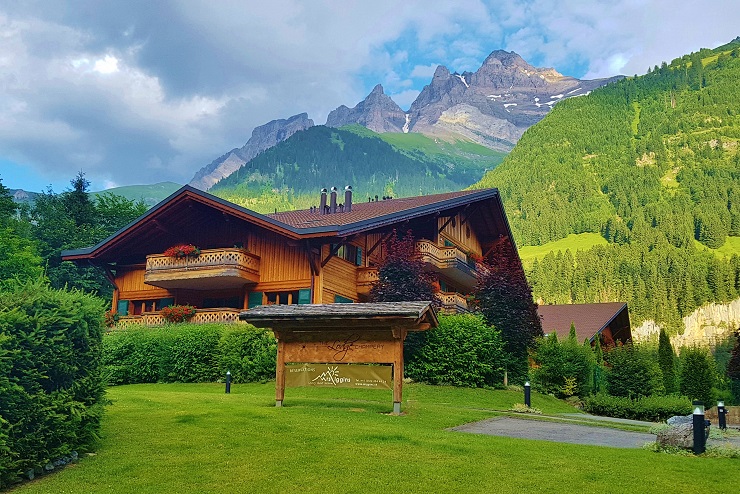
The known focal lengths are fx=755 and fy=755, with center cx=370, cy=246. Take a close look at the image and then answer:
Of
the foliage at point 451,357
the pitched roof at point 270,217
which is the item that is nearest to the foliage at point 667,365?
the pitched roof at point 270,217

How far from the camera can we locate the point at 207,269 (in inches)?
1363

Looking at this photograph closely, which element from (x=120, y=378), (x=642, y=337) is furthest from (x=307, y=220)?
(x=642, y=337)

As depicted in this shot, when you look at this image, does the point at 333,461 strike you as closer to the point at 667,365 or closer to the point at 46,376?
the point at 46,376

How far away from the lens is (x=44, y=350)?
10.9m

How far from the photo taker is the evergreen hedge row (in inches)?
1085

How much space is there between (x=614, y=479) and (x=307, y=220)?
94.3 feet

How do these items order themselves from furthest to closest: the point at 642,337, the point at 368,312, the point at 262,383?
the point at 642,337 < the point at 262,383 < the point at 368,312

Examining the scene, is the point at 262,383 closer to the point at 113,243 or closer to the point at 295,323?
the point at 295,323

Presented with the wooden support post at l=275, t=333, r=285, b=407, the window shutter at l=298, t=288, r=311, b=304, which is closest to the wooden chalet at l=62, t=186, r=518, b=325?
the window shutter at l=298, t=288, r=311, b=304

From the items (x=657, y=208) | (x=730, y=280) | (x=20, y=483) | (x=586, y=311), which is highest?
(x=657, y=208)

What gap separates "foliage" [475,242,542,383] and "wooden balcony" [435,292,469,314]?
19.5ft

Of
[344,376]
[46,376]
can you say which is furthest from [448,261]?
[46,376]

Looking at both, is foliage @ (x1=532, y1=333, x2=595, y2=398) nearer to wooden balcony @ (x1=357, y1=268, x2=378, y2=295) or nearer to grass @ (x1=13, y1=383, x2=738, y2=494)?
wooden balcony @ (x1=357, y1=268, x2=378, y2=295)

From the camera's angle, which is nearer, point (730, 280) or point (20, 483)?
point (20, 483)
